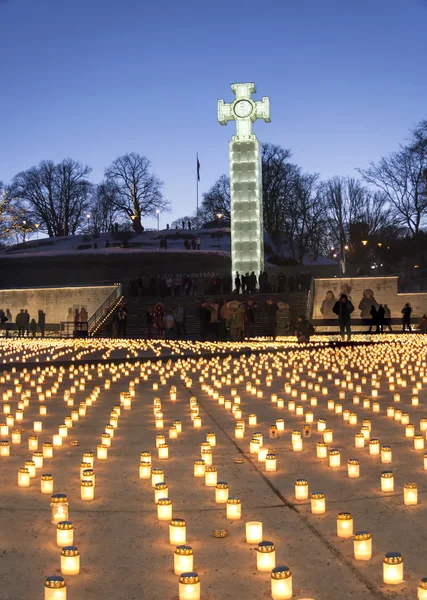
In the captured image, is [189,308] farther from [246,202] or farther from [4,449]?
[4,449]

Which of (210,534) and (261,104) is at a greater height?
(261,104)

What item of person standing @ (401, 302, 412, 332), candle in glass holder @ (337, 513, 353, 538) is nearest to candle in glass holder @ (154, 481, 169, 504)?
candle in glass holder @ (337, 513, 353, 538)

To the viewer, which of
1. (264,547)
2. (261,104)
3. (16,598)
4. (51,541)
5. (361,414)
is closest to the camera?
(16,598)

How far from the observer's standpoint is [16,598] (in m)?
3.30

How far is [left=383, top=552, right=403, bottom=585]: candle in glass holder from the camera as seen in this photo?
10.9ft

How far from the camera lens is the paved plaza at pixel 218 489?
3.57 meters

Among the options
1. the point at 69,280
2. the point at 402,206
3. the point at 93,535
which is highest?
the point at 402,206

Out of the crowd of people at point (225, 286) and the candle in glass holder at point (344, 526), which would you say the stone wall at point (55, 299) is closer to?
the crowd of people at point (225, 286)

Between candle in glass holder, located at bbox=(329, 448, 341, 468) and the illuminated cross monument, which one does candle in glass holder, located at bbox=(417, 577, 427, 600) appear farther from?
the illuminated cross monument

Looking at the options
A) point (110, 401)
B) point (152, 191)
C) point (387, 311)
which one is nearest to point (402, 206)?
point (387, 311)

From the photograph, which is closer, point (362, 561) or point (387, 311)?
point (362, 561)

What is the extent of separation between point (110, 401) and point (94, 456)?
386 centimetres

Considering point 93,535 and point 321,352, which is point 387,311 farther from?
point 93,535

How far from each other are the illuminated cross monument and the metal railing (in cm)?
781
